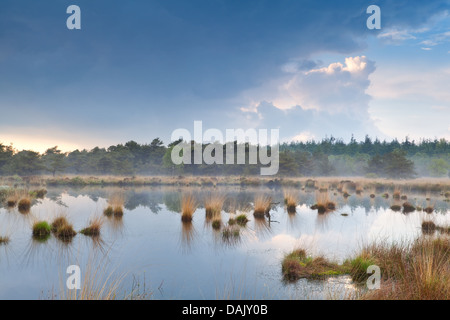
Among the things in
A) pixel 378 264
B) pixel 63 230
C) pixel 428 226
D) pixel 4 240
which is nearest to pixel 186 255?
pixel 63 230

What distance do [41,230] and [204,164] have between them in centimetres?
5014

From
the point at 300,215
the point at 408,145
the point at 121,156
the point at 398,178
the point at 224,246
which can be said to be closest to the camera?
the point at 224,246

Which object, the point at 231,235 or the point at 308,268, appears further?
the point at 231,235

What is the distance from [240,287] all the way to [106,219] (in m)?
9.19

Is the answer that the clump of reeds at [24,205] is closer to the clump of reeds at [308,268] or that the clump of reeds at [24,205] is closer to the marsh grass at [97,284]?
the marsh grass at [97,284]

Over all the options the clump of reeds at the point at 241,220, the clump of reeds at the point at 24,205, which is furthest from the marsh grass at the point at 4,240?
the clump of reeds at the point at 241,220

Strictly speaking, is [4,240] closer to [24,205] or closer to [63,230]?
[63,230]

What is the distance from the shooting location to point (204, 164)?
60.1 meters

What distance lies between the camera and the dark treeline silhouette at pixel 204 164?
170ft

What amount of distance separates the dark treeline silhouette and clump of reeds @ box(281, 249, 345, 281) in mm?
46770

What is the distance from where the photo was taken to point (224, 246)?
30.3 feet

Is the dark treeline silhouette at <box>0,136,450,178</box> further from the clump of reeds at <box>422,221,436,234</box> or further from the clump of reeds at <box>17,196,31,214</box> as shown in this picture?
the clump of reeds at <box>422,221,436,234</box>
